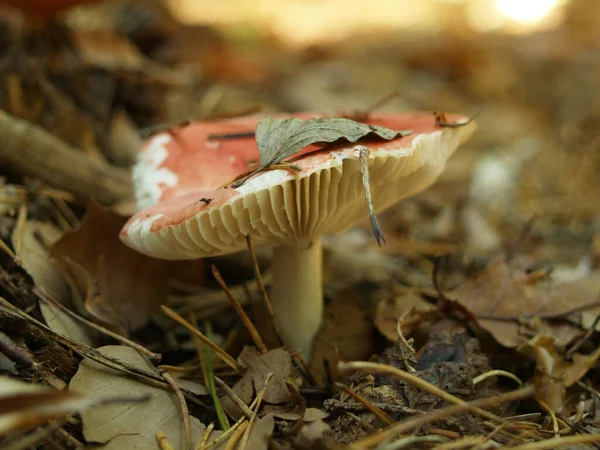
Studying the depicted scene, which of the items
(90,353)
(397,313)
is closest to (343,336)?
(397,313)

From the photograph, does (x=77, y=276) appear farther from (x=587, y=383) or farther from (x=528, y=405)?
(x=587, y=383)

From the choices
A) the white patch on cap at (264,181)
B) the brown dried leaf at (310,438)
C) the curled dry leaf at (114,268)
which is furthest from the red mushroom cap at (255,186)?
the brown dried leaf at (310,438)

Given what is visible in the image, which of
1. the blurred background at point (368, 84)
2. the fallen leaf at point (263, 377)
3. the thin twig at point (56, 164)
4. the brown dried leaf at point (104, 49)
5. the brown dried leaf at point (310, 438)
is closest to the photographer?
the brown dried leaf at point (310, 438)

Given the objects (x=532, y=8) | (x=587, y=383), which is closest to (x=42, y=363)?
(x=587, y=383)

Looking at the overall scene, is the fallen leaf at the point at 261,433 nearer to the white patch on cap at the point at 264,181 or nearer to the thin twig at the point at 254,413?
the thin twig at the point at 254,413

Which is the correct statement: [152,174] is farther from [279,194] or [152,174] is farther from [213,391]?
[213,391]

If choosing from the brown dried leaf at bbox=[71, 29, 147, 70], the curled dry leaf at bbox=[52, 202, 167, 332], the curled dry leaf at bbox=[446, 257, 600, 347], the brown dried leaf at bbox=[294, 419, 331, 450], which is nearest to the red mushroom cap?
the curled dry leaf at bbox=[52, 202, 167, 332]
